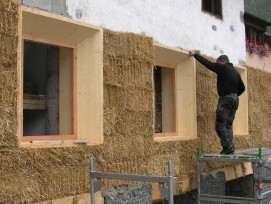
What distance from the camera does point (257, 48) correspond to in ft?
38.1

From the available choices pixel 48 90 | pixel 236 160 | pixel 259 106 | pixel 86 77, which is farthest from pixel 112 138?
pixel 259 106

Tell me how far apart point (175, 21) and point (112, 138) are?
2.72 metres

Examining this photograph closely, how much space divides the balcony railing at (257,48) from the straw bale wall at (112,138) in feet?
9.49

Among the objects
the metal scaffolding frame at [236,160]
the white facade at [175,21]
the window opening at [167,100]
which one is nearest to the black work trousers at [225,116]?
the metal scaffolding frame at [236,160]

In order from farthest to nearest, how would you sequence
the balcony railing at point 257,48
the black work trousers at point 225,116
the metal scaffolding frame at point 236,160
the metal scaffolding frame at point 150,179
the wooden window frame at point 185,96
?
the balcony railing at point 257,48 < the wooden window frame at point 185,96 < the black work trousers at point 225,116 < the metal scaffolding frame at point 236,160 < the metal scaffolding frame at point 150,179

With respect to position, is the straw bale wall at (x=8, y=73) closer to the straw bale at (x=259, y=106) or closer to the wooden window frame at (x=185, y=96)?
the wooden window frame at (x=185, y=96)

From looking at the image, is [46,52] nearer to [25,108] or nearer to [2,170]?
[25,108]

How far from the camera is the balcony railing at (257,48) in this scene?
1121 cm

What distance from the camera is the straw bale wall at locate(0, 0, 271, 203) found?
461cm

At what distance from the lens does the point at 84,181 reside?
5.48 meters

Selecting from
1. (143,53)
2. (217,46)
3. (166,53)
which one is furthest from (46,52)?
(217,46)

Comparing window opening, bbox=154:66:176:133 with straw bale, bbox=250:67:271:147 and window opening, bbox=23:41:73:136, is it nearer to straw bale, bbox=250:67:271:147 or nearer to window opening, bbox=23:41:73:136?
window opening, bbox=23:41:73:136

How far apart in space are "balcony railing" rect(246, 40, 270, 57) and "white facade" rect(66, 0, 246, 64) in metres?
1.07

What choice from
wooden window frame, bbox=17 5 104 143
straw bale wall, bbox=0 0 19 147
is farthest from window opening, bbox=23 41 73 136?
straw bale wall, bbox=0 0 19 147
